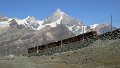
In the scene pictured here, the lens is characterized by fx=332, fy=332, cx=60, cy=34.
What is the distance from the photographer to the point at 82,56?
39188 millimetres

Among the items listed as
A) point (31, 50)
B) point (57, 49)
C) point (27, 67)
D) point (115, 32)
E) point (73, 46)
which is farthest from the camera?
point (31, 50)

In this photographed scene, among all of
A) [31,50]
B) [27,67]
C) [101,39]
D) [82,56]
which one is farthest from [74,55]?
[31,50]

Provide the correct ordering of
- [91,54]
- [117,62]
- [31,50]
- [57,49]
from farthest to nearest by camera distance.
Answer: [31,50] < [57,49] < [91,54] < [117,62]

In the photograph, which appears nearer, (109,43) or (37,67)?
(37,67)

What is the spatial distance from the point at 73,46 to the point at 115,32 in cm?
1069

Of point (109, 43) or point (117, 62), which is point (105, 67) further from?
point (109, 43)

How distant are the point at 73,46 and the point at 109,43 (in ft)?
40.8

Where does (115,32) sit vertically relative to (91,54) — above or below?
above

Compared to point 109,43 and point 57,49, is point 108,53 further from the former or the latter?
point 57,49

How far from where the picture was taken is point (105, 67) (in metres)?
29.6

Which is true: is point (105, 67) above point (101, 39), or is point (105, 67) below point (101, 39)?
below

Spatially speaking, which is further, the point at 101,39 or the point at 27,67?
the point at 101,39

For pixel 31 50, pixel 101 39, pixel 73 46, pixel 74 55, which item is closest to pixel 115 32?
pixel 101 39

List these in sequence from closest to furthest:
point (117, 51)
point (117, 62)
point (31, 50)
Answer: point (117, 62) < point (117, 51) < point (31, 50)
